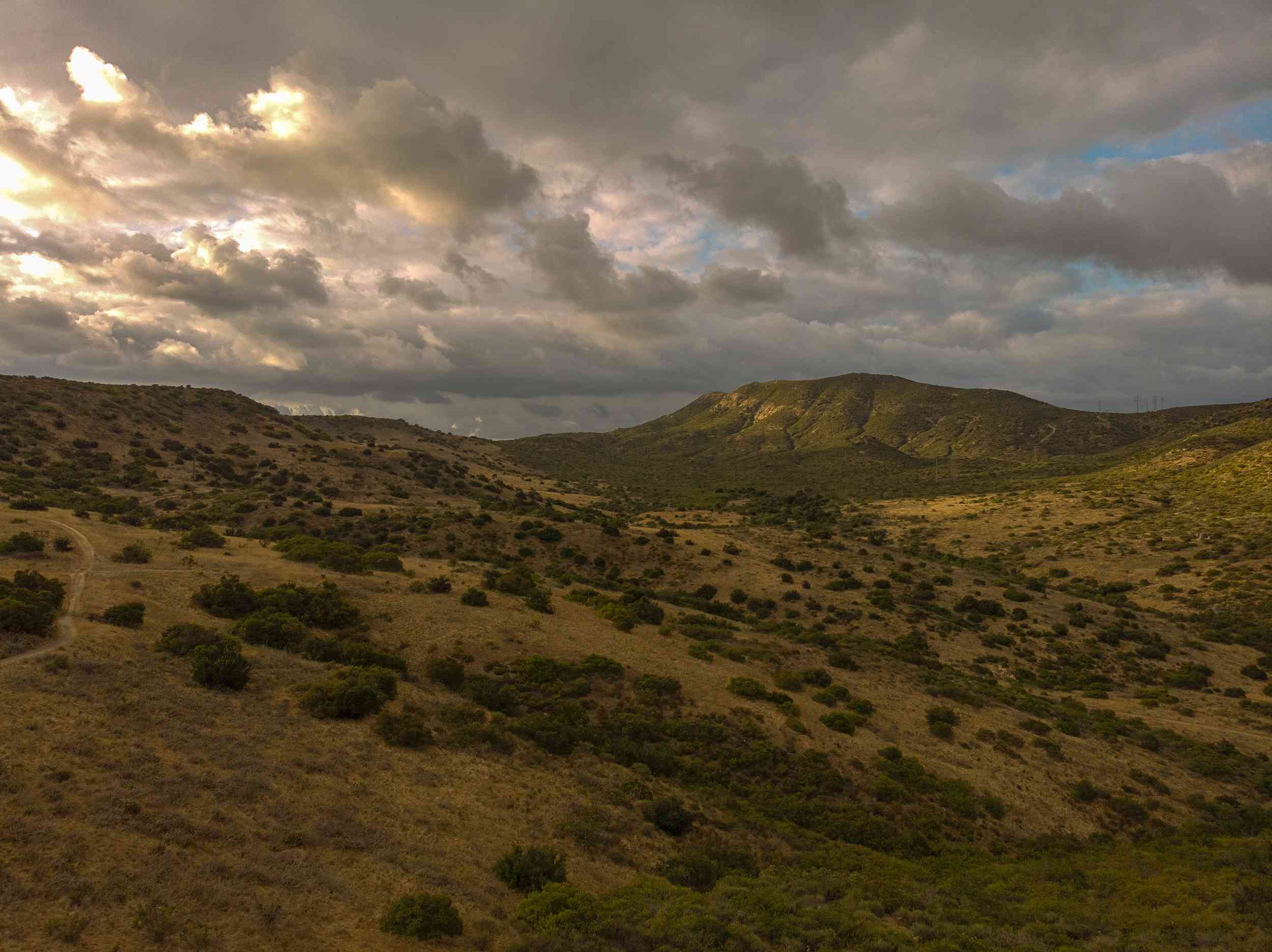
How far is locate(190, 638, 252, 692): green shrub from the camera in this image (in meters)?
21.6

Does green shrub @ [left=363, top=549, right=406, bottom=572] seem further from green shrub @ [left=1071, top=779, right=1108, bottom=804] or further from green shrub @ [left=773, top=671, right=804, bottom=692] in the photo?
green shrub @ [left=1071, top=779, right=1108, bottom=804]

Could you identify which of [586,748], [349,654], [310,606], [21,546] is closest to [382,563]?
[310,606]

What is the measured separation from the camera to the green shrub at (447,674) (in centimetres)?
2791

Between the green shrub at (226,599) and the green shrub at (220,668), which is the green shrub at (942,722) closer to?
the green shrub at (220,668)

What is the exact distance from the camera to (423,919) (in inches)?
499

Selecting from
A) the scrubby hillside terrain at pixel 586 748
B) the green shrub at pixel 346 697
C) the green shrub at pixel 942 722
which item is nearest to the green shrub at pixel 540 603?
the scrubby hillside terrain at pixel 586 748

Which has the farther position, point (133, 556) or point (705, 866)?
point (133, 556)

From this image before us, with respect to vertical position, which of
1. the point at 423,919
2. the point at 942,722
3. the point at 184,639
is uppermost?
the point at 184,639

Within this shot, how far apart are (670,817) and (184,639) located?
818 inches

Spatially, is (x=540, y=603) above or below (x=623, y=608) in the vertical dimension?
above

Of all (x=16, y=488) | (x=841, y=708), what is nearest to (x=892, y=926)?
(x=841, y=708)

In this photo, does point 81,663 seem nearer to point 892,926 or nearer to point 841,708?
point 892,926

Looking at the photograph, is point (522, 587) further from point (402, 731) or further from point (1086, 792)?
point (1086, 792)

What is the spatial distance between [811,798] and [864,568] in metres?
46.6
